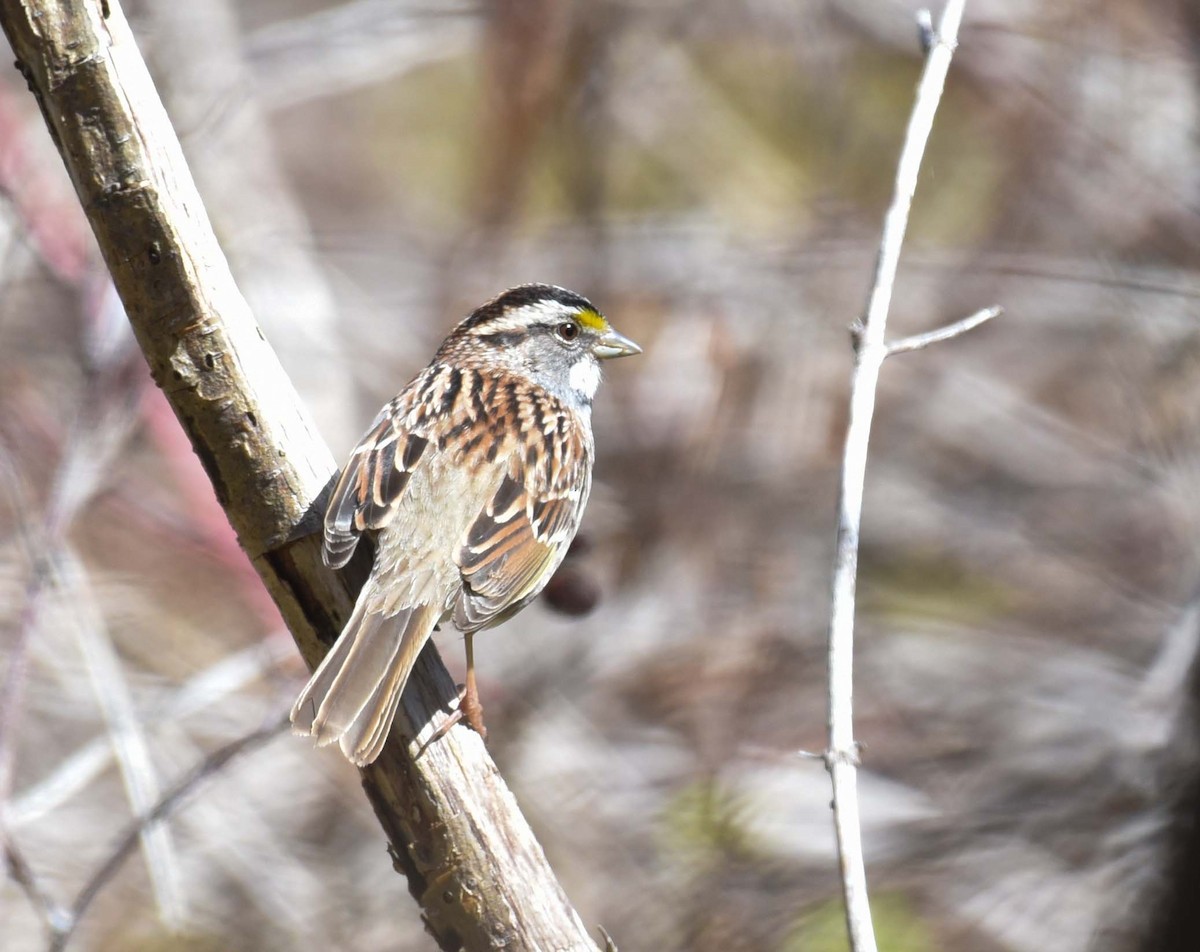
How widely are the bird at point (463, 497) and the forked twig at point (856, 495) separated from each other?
73 cm

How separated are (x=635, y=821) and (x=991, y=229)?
2.95 meters

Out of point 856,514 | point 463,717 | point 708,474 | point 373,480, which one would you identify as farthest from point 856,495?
point 708,474

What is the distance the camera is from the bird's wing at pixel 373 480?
8.92 ft

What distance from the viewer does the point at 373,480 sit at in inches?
120

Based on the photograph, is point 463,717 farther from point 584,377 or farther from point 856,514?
point 584,377

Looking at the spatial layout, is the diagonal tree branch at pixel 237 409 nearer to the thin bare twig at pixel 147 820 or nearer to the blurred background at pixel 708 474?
the thin bare twig at pixel 147 820

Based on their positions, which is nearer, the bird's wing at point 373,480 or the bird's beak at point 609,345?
the bird's wing at point 373,480

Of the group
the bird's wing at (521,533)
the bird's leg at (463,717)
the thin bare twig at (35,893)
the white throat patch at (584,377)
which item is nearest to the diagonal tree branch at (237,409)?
the bird's leg at (463,717)

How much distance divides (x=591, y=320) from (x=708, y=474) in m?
1.88

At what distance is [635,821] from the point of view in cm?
518

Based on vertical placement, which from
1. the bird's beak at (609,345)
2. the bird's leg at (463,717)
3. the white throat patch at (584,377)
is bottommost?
the bird's leg at (463,717)

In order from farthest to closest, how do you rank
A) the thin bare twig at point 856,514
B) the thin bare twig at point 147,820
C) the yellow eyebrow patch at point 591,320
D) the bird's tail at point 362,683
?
the yellow eyebrow patch at point 591,320 → the thin bare twig at point 147,820 → the bird's tail at point 362,683 → the thin bare twig at point 856,514

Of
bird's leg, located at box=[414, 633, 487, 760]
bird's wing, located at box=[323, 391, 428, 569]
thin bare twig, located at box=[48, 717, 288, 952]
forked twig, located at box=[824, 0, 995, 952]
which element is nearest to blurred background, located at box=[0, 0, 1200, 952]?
thin bare twig, located at box=[48, 717, 288, 952]

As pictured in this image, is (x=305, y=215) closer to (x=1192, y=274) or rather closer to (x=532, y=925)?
(x=1192, y=274)
